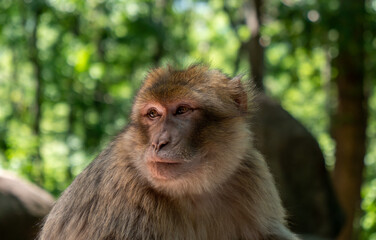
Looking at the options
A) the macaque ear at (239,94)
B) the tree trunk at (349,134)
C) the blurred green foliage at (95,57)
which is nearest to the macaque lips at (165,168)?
the macaque ear at (239,94)

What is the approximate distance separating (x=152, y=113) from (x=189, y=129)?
0.32 meters

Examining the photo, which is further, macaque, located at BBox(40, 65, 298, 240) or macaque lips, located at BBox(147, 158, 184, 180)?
macaque, located at BBox(40, 65, 298, 240)

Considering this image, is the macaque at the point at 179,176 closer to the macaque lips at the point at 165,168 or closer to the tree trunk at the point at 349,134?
the macaque lips at the point at 165,168

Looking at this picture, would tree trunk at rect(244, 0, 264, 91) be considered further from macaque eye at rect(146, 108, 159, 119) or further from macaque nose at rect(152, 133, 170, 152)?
macaque nose at rect(152, 133, 170, 152)

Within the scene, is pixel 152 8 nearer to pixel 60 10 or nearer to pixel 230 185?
pixel 60 10

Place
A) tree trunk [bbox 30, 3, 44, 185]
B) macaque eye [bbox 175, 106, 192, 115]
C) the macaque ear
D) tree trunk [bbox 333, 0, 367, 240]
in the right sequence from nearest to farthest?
macaque eye [bbox 175, 106, 192, 115], the macaque ear, tree trunk [bbox 333, 0, 367, 240], tree trunk [bbox 30, 3, 44, 185]

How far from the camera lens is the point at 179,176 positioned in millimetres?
3273

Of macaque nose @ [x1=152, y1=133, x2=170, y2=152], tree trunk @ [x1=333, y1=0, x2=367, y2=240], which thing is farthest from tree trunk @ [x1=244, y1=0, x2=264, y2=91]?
macaque nose @ [x1=152, y1=133, x2=170, y2=152]

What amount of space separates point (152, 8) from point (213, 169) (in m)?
9.76

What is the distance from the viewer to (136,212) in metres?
3.43

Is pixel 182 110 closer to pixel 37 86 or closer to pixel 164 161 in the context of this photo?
pixel 164 161

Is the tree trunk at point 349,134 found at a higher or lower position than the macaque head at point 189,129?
lower

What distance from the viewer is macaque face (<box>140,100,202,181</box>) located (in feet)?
10.6

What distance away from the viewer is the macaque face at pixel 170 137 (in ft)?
10.6
